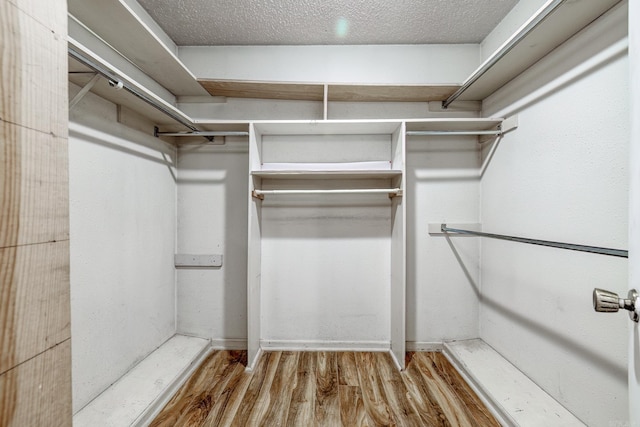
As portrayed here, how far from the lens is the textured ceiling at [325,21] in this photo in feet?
5.48

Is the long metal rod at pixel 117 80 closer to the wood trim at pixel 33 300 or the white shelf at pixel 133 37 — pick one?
the white shelf at pixel 133 37

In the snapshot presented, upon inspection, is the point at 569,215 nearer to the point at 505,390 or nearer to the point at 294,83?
the point at 505,390

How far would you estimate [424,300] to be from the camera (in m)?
2.13

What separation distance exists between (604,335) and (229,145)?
7.90 ft

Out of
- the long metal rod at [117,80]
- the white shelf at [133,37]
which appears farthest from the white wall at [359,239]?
the long metal rod at [117,80]

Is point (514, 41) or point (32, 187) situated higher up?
point (514, 41)

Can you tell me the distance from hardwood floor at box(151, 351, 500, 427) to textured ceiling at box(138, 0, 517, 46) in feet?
7.70

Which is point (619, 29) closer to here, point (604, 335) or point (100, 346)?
point (604, 335)

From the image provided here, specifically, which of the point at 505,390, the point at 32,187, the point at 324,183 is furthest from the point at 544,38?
the point at 32,187

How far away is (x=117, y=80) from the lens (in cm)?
121

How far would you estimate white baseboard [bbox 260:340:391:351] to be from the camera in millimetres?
2121

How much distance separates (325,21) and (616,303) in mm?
2018

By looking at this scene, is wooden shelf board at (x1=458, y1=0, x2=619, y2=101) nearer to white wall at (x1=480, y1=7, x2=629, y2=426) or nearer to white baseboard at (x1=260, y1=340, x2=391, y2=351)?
white wall at (x1=480, y1=7, x2=629, y2=426)

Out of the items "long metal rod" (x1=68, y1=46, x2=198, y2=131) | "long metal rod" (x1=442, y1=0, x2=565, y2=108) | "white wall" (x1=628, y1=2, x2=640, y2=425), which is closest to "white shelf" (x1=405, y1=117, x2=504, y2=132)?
"long metal rod" (x1=442, y1=0, x2=565, y2=108)
